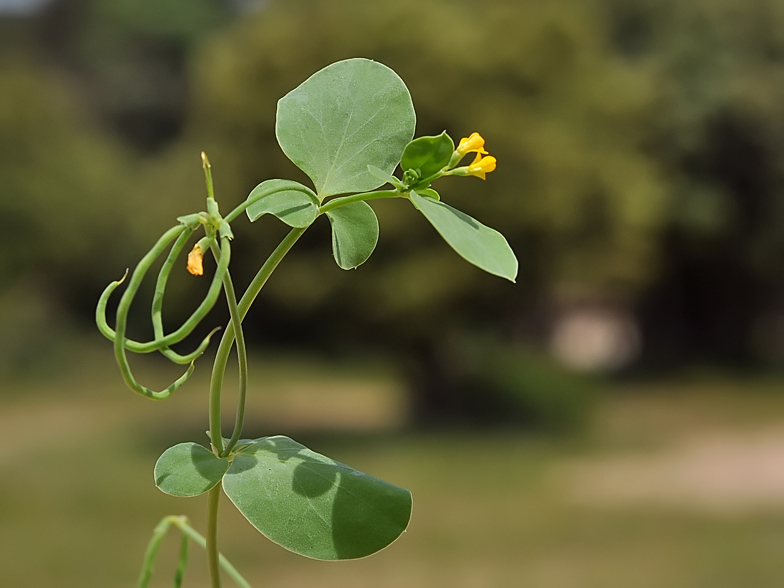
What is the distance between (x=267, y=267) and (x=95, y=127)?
3998mm

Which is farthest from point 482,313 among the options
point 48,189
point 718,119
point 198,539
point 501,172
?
point 198,539

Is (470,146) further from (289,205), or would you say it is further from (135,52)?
(135,52)

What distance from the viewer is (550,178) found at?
7.80 feet

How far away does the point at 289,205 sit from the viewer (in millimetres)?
119

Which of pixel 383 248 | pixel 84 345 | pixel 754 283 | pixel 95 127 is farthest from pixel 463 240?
pixel 95 127

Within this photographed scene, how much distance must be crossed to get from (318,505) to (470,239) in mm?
42

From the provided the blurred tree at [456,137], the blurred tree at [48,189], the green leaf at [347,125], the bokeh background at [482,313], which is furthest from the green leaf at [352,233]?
the blurred tree at [48,189]

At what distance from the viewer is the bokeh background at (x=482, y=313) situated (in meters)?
2.05

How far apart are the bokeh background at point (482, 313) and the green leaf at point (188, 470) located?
179 cm

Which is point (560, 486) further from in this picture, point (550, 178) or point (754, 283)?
point (754, 283)

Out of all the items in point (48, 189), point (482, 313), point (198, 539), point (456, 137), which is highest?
point (198, 539)

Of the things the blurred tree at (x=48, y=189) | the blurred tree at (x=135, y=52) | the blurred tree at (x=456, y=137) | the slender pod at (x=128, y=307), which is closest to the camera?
the slender pod at (x=128, y=307)

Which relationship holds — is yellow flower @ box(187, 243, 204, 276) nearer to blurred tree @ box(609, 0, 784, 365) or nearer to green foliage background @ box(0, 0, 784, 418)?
green foliage background @ box(0, 0, 784, 418)

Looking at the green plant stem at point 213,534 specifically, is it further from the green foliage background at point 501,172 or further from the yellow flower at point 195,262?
the green foliage background at point 501,172
